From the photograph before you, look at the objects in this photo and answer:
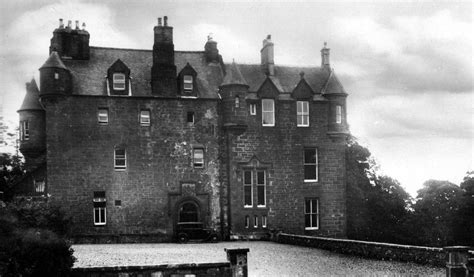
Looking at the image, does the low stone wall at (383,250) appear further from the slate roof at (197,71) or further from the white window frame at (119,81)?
the white window frame at (119,81)

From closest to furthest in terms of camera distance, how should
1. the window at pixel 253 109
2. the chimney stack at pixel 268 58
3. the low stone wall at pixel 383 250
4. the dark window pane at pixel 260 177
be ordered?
the low stone wall at pixel 383 250 < the dark window pane at pixel 260 177 < the window at pixel 253 109 < the chimney stack at pixel 268 58

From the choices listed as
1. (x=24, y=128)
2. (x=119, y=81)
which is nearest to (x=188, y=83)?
(x=119, y=81)

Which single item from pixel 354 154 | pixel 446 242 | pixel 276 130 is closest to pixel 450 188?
pixel 446 242

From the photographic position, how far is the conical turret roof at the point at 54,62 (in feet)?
104

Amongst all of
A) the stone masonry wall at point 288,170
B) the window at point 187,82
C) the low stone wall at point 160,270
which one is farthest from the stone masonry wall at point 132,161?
the low stone wall at point 160,270

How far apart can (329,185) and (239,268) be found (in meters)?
19.5

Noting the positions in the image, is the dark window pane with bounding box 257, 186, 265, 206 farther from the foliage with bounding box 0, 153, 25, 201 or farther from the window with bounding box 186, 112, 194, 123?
the foliage with bounding box 0, 153, 25, 201

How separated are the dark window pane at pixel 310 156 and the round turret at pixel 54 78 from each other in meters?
15.7

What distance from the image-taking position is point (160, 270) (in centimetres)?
1688

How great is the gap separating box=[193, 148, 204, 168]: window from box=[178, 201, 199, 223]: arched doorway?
2.42 m

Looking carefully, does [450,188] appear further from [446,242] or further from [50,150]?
[50,150]

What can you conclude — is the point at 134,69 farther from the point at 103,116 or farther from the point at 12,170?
the point at 12,170

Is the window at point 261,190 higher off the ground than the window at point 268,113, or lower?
lower

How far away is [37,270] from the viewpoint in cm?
1529
